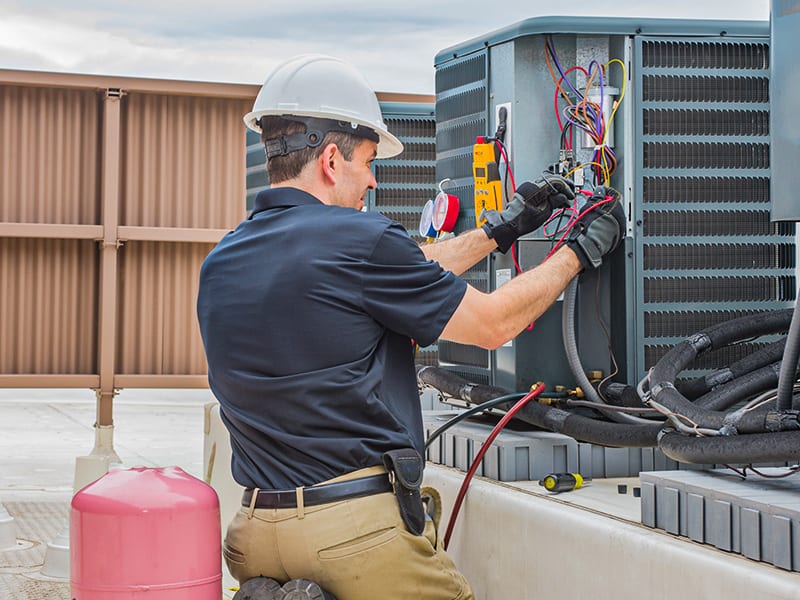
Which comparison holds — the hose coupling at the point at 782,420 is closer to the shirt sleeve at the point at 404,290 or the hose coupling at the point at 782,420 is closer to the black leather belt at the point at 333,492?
the shirt sleeve at the point at 404,290

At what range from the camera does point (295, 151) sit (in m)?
2.51

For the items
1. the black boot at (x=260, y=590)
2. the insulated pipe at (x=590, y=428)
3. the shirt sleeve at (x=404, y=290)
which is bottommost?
the black boot at (x=260, y=590)

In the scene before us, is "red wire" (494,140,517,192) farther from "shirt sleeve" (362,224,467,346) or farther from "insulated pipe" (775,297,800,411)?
"insulated pipe" (775,297,800,411)

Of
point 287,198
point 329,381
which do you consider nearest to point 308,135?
point 287,198

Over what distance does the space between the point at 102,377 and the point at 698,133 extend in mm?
4161

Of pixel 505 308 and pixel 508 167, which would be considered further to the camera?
pixel 508 167

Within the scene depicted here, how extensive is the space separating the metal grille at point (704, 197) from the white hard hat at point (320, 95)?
104 centimetres

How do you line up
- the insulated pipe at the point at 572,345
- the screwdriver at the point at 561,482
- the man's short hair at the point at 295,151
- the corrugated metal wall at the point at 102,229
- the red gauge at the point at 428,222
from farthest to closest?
the corrugated metal wall at the point at 102,229 < the red gauge at the point at 428,222 < the insulated pipe at the point at 572,345 < the screwdriver at the point at 561,482 < the man's short hair at the point at 295,151

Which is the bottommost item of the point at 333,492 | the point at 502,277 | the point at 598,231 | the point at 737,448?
the point at 333,492

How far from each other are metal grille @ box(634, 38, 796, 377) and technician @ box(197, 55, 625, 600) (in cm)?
96

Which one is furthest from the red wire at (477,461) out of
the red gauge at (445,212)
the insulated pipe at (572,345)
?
the red gauge at (445,212)

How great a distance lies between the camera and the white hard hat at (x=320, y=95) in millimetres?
2521

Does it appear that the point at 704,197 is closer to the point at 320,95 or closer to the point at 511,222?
the point at 511,222

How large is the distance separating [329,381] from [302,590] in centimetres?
44
